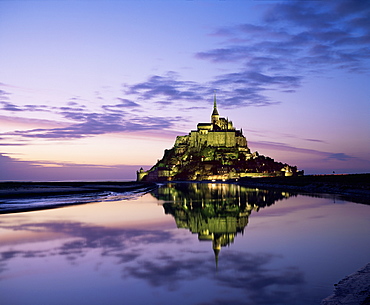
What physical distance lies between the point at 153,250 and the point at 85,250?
1896 mm

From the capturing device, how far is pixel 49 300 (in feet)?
20.1

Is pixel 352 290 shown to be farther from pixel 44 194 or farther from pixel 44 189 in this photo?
pixel 44 189

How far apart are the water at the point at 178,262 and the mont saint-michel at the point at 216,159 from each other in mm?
146727

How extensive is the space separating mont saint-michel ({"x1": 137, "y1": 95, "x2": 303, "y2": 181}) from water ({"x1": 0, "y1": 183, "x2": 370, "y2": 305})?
147 metres

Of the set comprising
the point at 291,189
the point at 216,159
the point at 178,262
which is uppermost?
the point at 216,159

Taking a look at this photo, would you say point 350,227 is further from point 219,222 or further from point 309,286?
point 309,286

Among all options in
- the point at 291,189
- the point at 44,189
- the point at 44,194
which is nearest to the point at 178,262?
the point at 44,194

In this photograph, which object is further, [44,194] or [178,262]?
[44,194]

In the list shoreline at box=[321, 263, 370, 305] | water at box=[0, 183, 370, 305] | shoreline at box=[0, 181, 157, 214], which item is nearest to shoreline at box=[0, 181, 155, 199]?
shoreline at box=[0, 181, 157, 214]

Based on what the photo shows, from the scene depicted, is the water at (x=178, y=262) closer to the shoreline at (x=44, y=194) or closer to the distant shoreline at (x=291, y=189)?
the shoreline at (x=44, y=194)

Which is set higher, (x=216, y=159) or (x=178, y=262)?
(x=216, y=159)

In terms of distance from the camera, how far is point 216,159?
167750mm

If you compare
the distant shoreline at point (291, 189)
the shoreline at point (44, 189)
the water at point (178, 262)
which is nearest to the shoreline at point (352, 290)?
the water at point (178, 262)

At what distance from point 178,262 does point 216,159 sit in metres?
160
